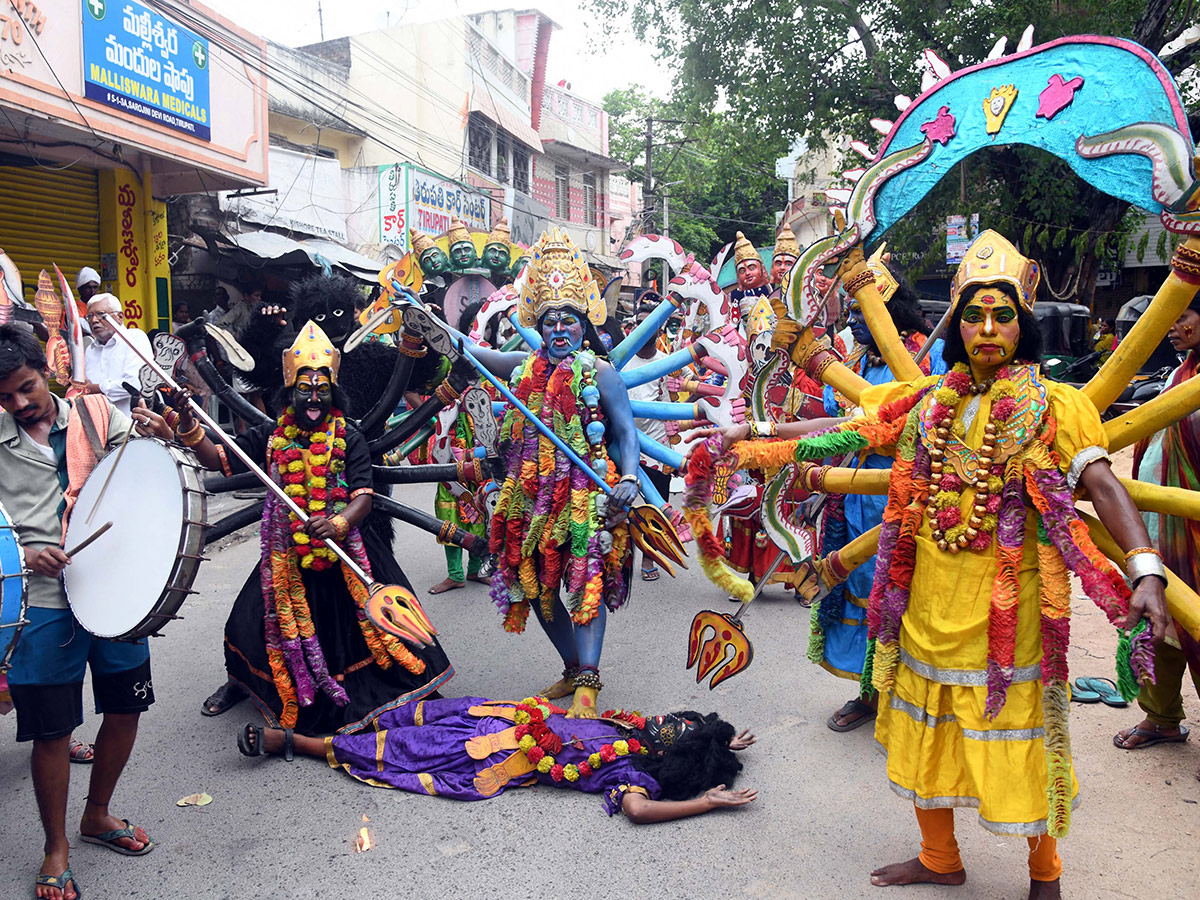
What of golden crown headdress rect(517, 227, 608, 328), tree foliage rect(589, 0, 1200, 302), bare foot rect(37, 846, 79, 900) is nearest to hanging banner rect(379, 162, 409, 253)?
tree foliage rect(589, 0, 1200, 302)

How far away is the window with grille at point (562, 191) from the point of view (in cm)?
2942

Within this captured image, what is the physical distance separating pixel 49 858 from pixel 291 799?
89cm

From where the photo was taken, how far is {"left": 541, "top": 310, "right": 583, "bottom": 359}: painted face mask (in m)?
4.38

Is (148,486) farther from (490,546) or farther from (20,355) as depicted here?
(490,546)

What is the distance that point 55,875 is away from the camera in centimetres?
298

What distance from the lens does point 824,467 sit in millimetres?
3150

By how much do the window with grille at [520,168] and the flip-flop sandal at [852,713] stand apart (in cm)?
2316

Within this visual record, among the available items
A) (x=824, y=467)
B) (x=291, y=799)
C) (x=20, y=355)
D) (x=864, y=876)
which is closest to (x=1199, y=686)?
(x=864, y=876)

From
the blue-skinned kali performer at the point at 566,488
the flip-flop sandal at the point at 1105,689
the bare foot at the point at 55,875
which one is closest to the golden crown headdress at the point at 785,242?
the blue-skinned kali performer at the point at 566,488

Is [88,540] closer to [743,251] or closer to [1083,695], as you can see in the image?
[1083,695]

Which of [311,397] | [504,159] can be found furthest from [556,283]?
[504,159]

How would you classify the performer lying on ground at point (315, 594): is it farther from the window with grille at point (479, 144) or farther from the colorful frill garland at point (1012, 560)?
the window with grille at point (479, 144)

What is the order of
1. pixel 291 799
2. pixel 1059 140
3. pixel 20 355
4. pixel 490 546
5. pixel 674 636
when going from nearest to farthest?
pixel 1059 140 < pixel 20 355 < pixel 291 799 < pixel 490 546 < pixel 674 636

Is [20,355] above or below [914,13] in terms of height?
below
